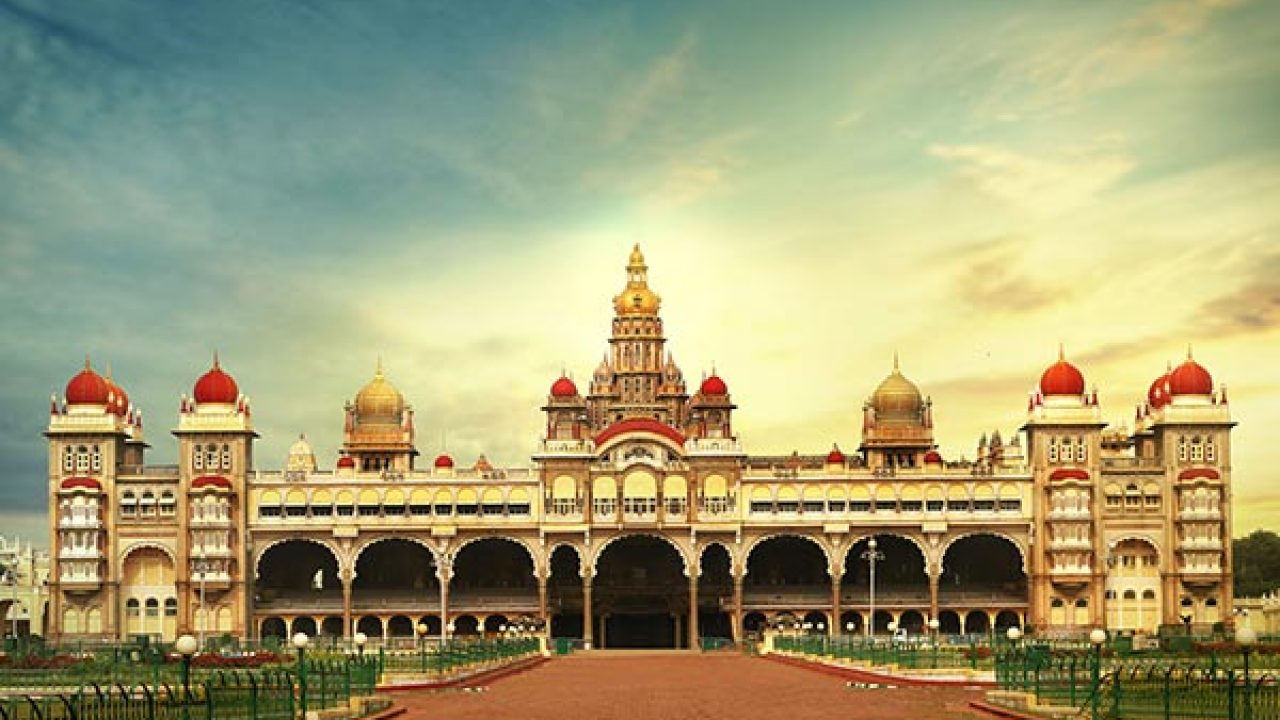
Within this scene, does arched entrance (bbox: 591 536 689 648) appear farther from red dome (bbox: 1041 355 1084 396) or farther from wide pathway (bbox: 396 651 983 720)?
wide pathway (bbox: 396 651 983 720)

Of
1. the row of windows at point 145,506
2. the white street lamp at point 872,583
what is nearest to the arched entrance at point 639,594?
the white street lamp at point 872,583

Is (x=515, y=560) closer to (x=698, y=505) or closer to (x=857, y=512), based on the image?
(x=698, y=505)

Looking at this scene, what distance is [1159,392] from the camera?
122m

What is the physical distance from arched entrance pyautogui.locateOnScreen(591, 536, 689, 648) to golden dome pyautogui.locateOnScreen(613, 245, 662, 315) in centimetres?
2679

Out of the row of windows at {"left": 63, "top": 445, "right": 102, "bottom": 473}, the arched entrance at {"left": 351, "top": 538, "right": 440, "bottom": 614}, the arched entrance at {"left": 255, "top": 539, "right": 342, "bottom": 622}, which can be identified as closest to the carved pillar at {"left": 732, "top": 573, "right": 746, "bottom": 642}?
the arched entrance at {"left": 351, "top": 538, "right": 440, "bottom": 614}

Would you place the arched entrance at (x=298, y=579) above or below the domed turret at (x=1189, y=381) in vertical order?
below

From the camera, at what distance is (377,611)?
11844cm

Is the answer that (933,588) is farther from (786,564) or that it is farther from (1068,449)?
(786,564)

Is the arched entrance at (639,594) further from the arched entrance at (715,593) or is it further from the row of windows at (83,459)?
the row of windows at (83,459)

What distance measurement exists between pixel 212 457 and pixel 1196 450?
2397 inches

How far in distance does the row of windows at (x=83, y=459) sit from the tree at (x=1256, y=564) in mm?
90679

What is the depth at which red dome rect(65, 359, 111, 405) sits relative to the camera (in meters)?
120

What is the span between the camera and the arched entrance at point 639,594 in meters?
121

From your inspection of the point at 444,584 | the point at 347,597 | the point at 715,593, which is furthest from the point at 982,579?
the point at 347,597
